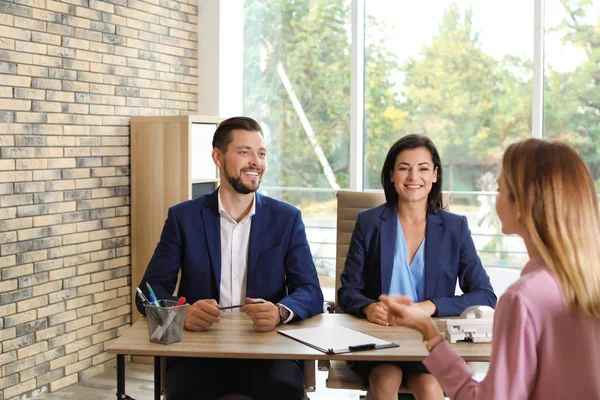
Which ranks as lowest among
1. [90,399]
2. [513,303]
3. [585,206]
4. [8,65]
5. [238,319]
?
[90,399]

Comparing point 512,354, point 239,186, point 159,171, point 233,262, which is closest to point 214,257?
point 233,262

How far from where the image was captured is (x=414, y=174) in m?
3.18

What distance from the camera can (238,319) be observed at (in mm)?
2783

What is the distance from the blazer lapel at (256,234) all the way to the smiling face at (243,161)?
0.28 feet

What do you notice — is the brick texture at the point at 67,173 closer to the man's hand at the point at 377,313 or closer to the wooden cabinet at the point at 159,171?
the wooden cabinet at the point at 159,171

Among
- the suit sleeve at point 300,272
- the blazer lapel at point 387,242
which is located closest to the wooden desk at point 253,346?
the suit sleeve at point 300,272

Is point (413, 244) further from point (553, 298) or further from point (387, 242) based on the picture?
point (553, 298)

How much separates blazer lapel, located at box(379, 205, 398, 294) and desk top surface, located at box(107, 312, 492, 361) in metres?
0.44

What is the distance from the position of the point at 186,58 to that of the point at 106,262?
1.75m

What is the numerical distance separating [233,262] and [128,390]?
79.8 inches

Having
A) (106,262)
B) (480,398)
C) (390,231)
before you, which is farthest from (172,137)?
(480,398)

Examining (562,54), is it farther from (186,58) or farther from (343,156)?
(186,58)

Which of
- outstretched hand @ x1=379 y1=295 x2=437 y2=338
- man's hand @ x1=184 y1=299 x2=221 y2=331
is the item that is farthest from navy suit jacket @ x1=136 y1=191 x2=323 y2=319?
outstretched hand @ x1=379 y1=295 x2=437 y2=338

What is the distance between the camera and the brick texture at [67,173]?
168 inches
